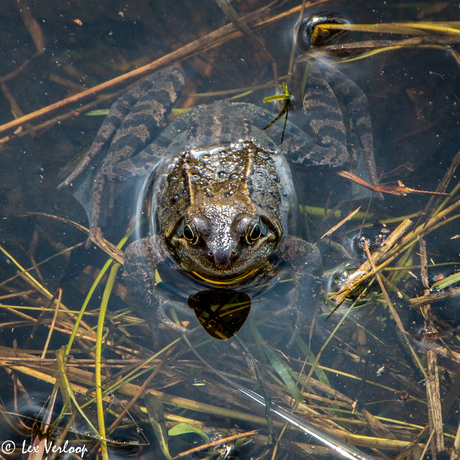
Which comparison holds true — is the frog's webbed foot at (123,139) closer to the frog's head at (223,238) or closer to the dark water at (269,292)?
the dark water at (269,292)

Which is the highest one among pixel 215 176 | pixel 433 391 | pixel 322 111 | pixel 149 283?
pixel 322 111

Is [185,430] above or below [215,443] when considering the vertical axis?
above

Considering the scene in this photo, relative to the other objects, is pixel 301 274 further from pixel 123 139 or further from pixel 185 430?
pixel 123 139

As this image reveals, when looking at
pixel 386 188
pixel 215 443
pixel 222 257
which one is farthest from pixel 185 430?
pixel 386 188

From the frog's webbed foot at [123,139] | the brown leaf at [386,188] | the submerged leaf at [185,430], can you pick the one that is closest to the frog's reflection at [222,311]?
the submerged leaf at [185,430]

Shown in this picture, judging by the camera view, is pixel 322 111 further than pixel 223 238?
Yes

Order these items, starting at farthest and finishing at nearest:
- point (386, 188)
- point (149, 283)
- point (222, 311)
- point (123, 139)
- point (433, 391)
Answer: point (123, 139)
point (386, 188)
point (149, 283)
point (222, 311)
point (433, 391)

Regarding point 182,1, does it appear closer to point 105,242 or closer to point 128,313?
point 105,242
